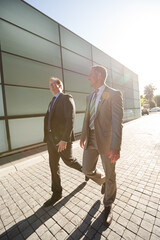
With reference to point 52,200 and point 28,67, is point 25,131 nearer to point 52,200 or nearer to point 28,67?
point 28,67

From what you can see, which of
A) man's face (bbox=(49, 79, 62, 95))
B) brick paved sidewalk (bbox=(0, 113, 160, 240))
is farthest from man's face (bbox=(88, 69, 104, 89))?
brick paved sidewalk (bbox=(0, 113, 160, 240))

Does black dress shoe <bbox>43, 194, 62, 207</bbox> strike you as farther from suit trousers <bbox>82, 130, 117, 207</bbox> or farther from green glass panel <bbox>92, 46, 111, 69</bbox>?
green glass panel <bbox>92, 46, 111, 69</bbox>

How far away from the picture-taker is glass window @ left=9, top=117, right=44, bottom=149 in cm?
551

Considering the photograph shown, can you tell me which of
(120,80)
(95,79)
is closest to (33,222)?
(95,79)

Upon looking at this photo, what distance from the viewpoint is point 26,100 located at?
19.9ft

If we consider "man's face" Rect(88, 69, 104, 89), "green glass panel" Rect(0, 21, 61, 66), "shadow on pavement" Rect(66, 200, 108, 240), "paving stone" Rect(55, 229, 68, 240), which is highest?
"green glass panel" Rect(0, 21, 61, 66)

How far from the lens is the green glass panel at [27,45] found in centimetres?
551

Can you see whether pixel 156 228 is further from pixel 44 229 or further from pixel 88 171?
pixel 44 229

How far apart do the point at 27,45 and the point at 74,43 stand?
3.94 m

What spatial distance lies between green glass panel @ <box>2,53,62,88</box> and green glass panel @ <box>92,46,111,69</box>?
5.41 meters

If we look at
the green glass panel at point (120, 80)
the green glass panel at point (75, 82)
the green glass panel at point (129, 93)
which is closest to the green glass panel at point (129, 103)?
the green glass panel at point (129, 93)

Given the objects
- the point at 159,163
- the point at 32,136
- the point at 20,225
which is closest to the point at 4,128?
the point at 32,136

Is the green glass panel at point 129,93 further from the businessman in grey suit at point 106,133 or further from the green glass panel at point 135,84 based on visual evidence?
the businessman in grey suit at point 106,133

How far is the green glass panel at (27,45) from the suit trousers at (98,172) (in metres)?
6.00
